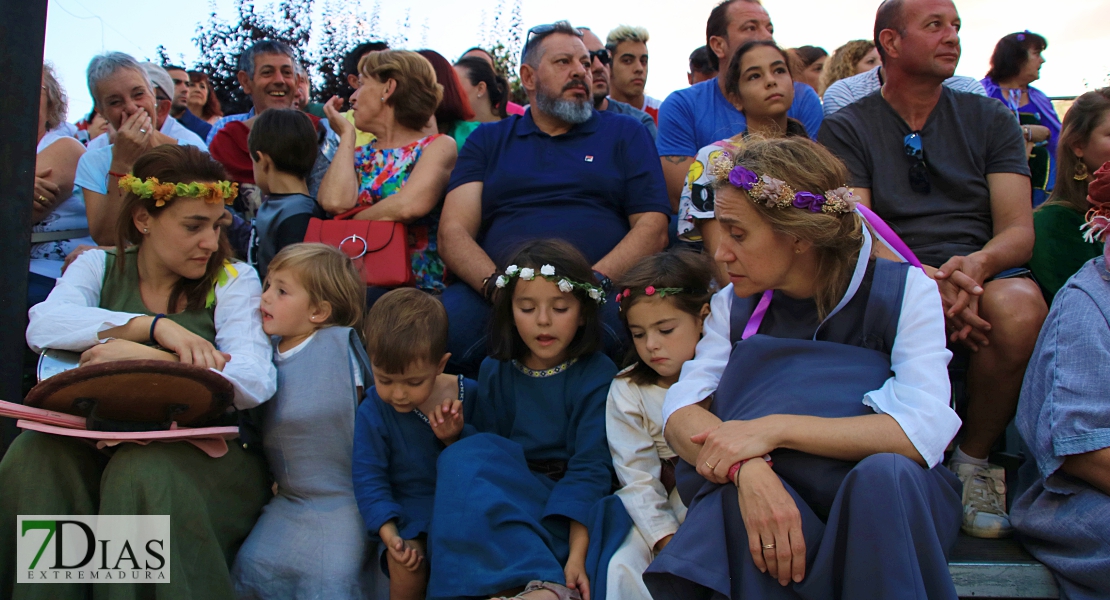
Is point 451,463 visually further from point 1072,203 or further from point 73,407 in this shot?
point 1072,203

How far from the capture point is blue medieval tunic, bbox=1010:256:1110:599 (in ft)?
7.34

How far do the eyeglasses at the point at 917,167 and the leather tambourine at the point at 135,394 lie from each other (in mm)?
2594

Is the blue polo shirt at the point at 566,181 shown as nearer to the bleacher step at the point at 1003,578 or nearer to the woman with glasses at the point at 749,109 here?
the woman with glasses at the point at 749,109

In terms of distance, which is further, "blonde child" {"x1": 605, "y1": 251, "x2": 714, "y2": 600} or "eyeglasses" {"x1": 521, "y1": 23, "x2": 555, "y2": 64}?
"eyeglasses" {"x1": 521, "y1": 23, "x2": 555, "y2": 64}

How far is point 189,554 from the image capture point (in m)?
2.38

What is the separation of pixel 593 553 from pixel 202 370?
127cm

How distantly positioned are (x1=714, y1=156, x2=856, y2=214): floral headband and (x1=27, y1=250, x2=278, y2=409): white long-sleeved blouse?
5.39ft

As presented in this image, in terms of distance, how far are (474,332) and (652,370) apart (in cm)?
89

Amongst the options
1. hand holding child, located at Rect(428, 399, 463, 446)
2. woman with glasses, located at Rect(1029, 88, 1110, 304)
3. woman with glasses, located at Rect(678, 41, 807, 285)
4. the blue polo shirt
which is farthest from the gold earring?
hand holding child, located at Rect(428, 399, 463, 446)

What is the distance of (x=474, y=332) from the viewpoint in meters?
3.29

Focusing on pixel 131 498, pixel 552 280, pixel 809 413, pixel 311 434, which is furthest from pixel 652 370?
pixel 131 498

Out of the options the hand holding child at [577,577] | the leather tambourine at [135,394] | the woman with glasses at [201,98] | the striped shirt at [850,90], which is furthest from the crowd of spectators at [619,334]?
the woman with glasses at [201,98]

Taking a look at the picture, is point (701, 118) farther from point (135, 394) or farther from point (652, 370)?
point (135, 394)

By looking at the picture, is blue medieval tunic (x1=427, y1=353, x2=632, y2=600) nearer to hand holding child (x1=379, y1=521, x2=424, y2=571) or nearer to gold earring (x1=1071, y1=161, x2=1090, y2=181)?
hand holding child (x1=379, y1=521, x2=424, y2=571)
